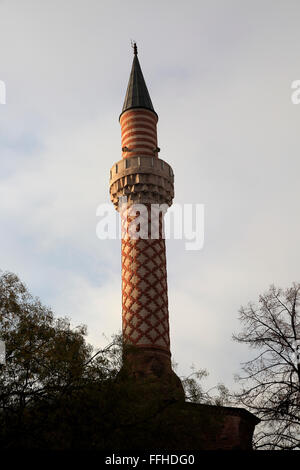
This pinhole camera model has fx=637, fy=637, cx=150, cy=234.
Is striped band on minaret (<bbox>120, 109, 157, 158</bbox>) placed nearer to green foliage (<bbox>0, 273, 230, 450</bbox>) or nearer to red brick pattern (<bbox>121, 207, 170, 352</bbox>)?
red brick pattern (<bbox>121, 207, 170, 352</bbox>)

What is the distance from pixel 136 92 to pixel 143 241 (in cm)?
724

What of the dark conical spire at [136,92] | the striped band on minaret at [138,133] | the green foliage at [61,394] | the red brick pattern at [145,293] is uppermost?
the dark conical spire at [136,92]

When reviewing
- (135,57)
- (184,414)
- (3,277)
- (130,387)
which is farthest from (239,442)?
(135,57)

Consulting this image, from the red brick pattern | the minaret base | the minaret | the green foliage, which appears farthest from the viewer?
the red brick pattern

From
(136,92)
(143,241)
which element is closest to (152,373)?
(143,241)

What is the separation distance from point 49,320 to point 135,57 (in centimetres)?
1761

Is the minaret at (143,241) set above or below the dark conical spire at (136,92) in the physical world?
below

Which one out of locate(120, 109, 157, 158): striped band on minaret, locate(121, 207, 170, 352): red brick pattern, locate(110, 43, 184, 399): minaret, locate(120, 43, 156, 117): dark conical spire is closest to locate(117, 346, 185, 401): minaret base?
locate(110, 43, 184, 399): minaret

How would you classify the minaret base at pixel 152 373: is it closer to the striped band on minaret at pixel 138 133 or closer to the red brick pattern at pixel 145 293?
the red brick pattern at pixel 145 293

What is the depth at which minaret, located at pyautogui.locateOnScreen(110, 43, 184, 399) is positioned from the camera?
24016 mm

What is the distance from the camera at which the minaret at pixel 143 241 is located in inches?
945

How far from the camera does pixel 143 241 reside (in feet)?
83.9

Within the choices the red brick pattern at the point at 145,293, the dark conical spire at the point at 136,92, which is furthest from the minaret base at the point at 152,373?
the dark conical spire at the point at 136,92
